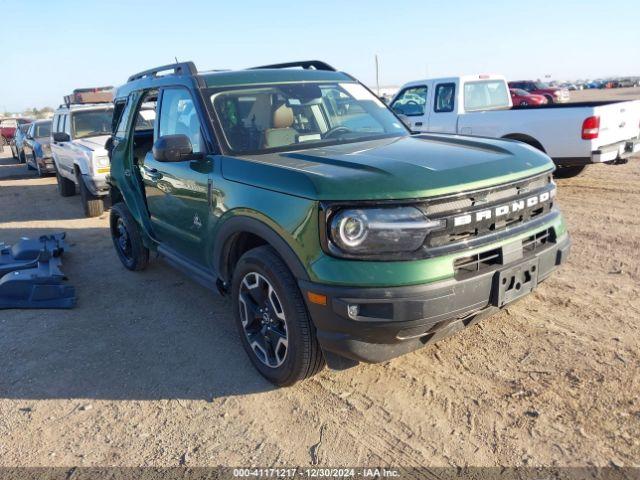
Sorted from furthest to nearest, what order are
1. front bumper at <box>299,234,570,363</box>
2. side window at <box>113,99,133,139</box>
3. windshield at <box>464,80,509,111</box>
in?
windshield at <box>464,80,509,111</box>
side window at <box>113,99,133,139</box>
front bumper at <box>299,234,570,363</box>

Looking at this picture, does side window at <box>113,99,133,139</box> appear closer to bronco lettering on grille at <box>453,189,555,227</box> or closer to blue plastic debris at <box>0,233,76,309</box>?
blue plastic debris at <box>0,233,76,309</box>

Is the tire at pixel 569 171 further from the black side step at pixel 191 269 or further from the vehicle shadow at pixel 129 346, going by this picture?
the black side step at pixel 191 269

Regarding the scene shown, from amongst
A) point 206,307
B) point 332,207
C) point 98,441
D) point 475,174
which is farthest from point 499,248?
point 206,307

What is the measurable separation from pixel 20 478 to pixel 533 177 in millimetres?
3313

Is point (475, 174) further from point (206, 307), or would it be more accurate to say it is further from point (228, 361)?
point (206, 307)

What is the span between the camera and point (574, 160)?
8.12 metres

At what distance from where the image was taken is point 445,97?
10.0 metres

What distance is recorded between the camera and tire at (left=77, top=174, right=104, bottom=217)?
8961 mm

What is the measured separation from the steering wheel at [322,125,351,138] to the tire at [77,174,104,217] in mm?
6157

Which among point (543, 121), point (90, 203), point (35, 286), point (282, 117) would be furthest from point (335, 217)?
point (90, 203)

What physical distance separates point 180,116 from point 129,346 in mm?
1866

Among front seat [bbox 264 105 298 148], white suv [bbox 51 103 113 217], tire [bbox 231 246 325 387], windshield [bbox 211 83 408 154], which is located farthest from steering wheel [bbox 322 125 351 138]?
white suv [bbox 51 103 113 217]

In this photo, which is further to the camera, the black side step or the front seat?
the black side step

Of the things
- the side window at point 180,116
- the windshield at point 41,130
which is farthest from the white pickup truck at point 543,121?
the windshield at point 41,130
